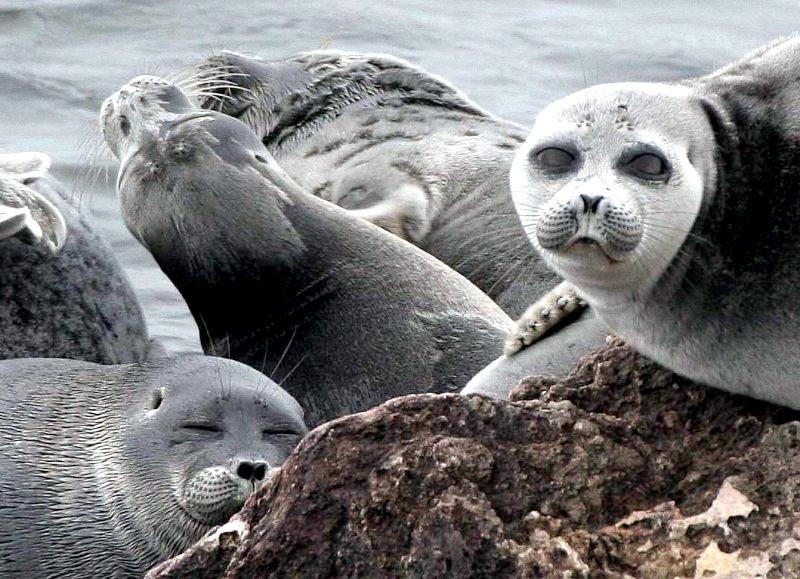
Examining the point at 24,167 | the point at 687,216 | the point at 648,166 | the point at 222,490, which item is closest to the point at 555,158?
the point at 648,166

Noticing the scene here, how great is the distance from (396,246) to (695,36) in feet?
24.9

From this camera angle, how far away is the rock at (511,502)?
370cm

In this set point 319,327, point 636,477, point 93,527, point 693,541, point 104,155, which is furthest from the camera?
point 104,155

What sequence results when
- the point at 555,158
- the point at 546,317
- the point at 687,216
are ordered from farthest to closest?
the point at 546,317 → the point at 555,158 → the point at 687,216

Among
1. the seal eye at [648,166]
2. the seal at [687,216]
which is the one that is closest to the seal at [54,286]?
the seal at [687,216]

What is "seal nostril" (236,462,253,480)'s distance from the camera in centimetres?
500

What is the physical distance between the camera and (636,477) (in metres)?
3.99

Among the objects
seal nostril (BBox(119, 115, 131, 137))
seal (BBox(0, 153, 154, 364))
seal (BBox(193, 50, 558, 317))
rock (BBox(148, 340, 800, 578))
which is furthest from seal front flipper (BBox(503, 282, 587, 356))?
seal (BBox(193, 50, 558, 317))

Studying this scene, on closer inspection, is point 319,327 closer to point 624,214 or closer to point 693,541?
point 624,214

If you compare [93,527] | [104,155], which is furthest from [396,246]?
[93,527]

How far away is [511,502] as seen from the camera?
12.6 ft

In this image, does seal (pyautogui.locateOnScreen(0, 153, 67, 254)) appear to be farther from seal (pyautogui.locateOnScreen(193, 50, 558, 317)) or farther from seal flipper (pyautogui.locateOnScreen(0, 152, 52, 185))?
seal (pyautogui.locateOnScreen(193, 50, 558, 317))

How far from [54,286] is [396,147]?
250cm

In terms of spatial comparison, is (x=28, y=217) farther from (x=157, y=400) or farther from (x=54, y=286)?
(x=157, y=400)
